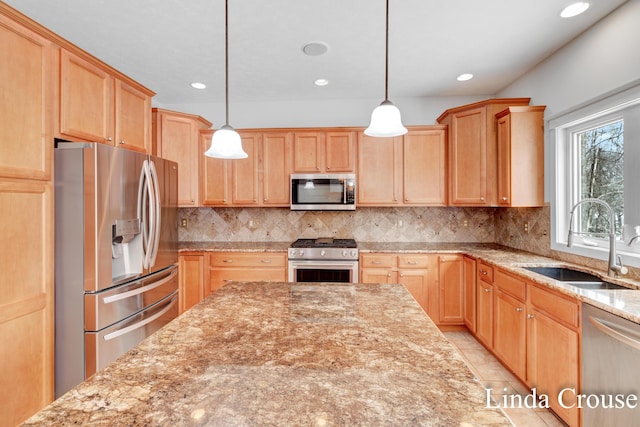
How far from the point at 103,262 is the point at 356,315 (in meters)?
1.63

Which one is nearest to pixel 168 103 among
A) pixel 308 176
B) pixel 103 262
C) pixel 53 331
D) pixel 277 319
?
pixel 308 176

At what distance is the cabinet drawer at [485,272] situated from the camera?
107 inches

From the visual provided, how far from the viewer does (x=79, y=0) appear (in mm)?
1948

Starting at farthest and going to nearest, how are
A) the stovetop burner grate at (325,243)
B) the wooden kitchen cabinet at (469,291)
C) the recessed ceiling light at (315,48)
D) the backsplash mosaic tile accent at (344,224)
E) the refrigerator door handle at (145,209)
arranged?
the backsplash mosaic tile accent at (344,224) < the stovetop burner grate at (325,243) < the wooden kitchen cabinet at (469,291) < the recessed ceiling light at (315,48) < the refrigerator door handle at (145,209)

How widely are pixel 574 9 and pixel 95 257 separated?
350cm

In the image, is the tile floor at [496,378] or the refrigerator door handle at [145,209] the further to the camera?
the refrigerator door handle at [145,209]

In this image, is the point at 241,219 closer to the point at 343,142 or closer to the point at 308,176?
the point at 308,176

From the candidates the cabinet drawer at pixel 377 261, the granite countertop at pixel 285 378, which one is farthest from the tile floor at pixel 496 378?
the granite countertop at pixel 285 378

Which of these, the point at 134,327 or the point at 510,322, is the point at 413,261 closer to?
the point at 510,322

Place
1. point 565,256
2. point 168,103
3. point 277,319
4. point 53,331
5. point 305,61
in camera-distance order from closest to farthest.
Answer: point 277,319 → point 53,331 → point 565,256 → point 305,61 → point 168,103

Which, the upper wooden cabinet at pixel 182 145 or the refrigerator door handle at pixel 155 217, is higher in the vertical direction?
the upper wooden cabinet at pixel 182 145

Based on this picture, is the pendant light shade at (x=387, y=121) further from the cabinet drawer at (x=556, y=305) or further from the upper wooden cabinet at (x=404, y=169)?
the upper wooden cabinet at (x=404, y=169)

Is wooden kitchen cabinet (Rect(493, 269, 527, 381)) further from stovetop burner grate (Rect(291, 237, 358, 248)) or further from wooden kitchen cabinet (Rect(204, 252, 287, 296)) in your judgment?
wooden kitchen cabinet (Rect(204, 252, 287, 296))

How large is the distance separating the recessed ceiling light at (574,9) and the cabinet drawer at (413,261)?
224cm
